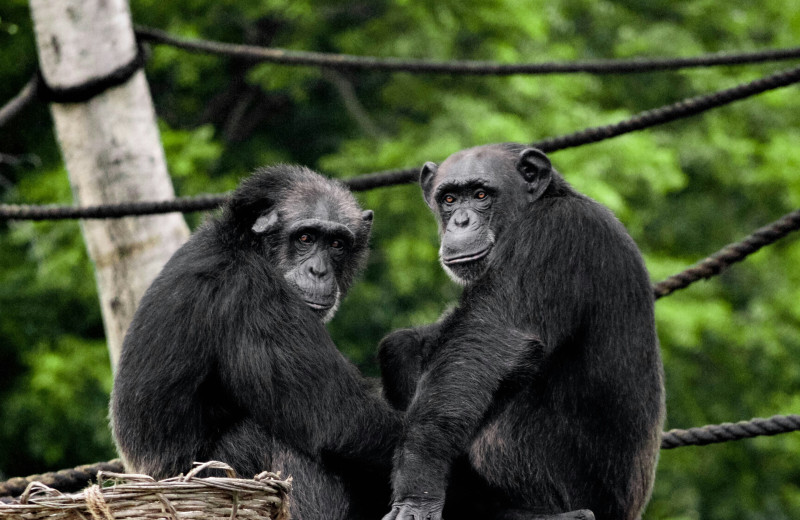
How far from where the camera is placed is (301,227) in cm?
459

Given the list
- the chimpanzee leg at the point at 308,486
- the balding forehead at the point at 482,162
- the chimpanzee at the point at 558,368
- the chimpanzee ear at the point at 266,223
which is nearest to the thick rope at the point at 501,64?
the balding forehead at the point at 482,162

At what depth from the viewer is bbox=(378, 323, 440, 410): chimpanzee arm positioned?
4.61m

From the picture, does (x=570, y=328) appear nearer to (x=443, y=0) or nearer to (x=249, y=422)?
(x=249, y=422)

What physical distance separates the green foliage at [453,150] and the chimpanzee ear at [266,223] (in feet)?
22.8

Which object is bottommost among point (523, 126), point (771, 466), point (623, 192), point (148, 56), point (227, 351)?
A: point (771, 466)

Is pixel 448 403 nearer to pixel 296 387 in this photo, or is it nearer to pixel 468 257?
pixel 296 387

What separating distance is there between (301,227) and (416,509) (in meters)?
1.52

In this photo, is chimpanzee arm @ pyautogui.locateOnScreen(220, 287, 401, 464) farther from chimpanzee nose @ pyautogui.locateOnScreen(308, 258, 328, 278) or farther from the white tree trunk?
the white tree trunk

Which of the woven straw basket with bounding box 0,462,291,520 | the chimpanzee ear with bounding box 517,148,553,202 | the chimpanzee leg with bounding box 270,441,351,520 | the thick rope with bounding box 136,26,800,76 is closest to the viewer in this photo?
the woven straw basket with bounding box 0,462,291,520

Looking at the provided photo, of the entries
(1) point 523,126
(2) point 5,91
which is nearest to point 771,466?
(1) point 523,126

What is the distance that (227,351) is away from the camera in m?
4.10

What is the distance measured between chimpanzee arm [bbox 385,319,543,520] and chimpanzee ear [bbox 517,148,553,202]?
826 millimetres

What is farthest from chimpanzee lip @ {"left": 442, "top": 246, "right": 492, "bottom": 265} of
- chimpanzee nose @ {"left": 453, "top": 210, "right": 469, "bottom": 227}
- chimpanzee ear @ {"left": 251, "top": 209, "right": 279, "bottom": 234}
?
chimpanzee ear @ {"left": 251, "top": 209, "right": 279, "bottom": 234}

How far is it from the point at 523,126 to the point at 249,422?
9754mm
